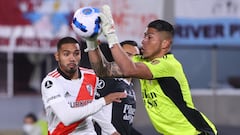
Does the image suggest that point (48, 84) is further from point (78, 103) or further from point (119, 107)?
point (119, 107)

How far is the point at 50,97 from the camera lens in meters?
9.11

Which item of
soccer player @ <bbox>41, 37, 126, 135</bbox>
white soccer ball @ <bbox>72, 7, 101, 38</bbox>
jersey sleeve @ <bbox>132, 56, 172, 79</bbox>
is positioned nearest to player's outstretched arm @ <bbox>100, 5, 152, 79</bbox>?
white soccer ball @ <bbox>72, 7, 101, 38</bbox>

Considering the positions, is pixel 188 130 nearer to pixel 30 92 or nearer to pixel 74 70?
pixel 74 70

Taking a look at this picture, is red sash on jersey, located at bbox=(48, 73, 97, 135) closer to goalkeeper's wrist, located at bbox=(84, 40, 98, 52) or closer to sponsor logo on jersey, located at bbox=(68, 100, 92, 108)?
sponsor logo on jersey, located at bbox=(68, 100, 92, 108)

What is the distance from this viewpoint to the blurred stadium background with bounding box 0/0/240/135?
19.2m

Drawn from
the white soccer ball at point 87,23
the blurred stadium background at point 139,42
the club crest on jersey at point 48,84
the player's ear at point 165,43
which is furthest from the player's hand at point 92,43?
Result: the blurred stadium background at point 139,42

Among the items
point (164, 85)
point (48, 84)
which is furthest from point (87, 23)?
point (48, 84)

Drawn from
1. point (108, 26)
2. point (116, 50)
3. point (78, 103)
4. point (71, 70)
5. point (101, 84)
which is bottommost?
point (78, 103)

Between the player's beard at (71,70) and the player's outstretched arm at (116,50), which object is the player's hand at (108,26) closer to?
the player's outstretched arm at (116,50)

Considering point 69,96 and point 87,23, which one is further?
point 69,96

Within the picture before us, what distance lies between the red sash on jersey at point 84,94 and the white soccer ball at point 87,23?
1.45 metres

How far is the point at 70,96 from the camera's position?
9.31 metres

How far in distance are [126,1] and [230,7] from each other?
7.14ft

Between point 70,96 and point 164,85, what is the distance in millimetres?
1334
